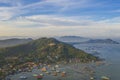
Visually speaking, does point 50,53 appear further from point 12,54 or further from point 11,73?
point 11,73

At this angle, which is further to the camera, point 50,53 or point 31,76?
point 50,53

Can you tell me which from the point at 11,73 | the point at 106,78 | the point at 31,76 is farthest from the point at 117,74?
the point at 11,73

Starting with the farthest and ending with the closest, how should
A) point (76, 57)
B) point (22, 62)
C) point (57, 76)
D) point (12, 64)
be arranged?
point (76, 57) → point (22, 62) → point (12, 64) → point (57, 76)

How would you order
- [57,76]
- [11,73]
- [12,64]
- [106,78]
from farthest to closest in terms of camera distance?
[12,64]
[11,73]
[57,76]
[106,78]

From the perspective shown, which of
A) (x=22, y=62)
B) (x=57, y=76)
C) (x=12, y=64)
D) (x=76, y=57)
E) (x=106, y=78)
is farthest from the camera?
(x=76, y=57)

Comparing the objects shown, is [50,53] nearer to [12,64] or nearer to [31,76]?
[12,64]

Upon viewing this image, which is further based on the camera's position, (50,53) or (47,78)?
(50,53)

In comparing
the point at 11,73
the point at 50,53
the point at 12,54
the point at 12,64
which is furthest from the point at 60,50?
the point at 11,73
